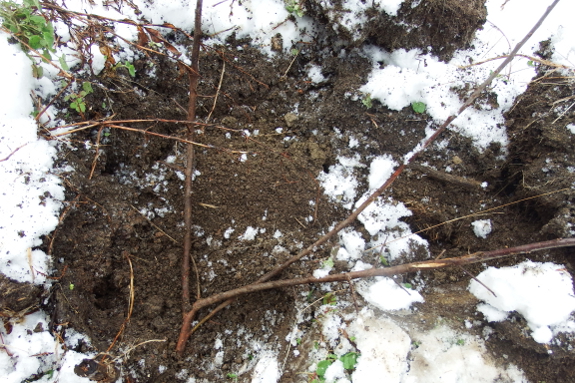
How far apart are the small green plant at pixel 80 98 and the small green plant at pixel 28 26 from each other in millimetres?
171

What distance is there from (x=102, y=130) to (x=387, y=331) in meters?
1.75

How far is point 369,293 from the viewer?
193 centimetres

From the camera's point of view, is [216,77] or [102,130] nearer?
[102,130]

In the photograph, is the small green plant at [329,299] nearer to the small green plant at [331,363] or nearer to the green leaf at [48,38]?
the small green plant at [331,363]

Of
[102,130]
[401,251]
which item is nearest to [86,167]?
[102,130]

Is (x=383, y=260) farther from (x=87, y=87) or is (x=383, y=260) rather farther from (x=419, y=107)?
(x=87, y=87)

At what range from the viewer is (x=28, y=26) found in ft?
5.29

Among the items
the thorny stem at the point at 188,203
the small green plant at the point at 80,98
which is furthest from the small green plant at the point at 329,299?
the small green plant at the point at 80,98

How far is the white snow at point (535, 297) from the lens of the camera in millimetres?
1775

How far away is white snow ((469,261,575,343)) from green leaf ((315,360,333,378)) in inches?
34.5

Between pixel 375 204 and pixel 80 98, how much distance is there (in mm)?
1640

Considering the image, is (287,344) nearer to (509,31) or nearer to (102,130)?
(102,130)

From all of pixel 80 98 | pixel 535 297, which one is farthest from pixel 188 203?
pixel 535 297

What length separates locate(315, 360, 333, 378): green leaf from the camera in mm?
1718
